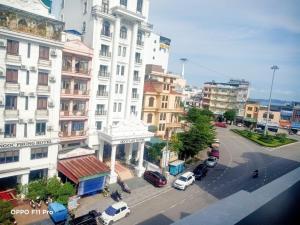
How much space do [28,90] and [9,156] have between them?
703 cm

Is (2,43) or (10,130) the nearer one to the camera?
(2,43)

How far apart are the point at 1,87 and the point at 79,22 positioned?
1635 cm

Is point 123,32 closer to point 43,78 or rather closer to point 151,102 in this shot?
point 151,102

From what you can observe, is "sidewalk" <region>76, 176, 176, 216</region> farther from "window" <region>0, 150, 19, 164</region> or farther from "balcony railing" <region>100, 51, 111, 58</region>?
"balcony railing" <region>100, 51, 111, 58</region>

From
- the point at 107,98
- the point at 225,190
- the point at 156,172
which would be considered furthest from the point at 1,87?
the point at 225,190

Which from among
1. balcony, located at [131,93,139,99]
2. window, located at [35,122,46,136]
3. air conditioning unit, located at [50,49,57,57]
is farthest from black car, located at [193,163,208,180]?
air conditioning unit, located at [50,49,57,57]

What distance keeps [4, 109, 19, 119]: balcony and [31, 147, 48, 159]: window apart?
4161 millimetres

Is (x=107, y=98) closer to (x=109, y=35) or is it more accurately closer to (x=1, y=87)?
(x=109, y=35)

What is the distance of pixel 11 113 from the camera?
2683 centimetres

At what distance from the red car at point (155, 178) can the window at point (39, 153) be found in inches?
548

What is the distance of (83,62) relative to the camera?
3441 centimetres

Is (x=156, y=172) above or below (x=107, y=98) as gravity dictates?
below

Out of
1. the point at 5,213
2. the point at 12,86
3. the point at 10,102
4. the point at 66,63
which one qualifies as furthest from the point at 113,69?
the point at 5,213

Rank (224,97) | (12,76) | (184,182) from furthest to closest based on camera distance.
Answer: (224,97), (184,182), (12,76)
